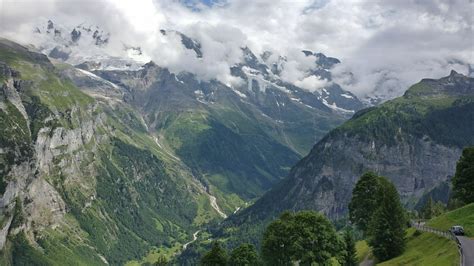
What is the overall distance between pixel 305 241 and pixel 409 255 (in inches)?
843

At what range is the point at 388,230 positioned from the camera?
102062 millimetres

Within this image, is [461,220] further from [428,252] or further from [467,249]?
[467,249]

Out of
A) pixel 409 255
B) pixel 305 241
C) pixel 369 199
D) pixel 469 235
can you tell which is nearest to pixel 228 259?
Result: pixel 305 241

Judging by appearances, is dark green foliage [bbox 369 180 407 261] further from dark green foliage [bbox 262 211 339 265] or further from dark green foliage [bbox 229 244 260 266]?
dark green foliage [bbox 229 244 260 266]

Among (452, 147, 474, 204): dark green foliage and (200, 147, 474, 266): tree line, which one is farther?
(452, 147, 474, 204): dark green foliage

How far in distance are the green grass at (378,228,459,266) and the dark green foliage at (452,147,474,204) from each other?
20.7 meters

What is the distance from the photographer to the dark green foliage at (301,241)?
107 m

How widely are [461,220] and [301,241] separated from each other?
30553 mm

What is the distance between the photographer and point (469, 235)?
8862 centimetres

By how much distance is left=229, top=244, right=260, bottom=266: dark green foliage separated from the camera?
125 m

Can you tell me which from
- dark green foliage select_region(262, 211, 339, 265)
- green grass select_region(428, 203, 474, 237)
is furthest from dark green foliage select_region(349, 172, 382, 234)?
green grass select_region(428, 203, 474, 237)

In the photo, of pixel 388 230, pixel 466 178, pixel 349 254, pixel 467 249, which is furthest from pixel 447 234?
pixel 466 178

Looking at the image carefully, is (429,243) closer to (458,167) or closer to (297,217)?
(297,217)

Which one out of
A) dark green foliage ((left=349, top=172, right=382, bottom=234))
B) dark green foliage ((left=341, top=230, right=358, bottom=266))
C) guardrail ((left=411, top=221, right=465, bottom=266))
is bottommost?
dark green foliage ((left=341, top=230, right=358, bottom=266))
